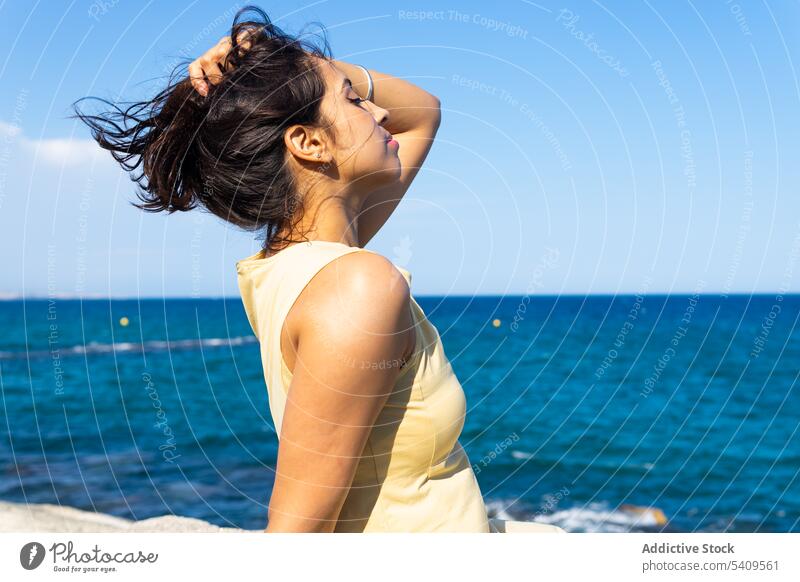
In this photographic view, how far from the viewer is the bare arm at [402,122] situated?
2297 millimetres

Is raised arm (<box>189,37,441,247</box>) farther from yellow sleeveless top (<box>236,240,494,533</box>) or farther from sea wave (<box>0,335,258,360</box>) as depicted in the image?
sea wave (<box>0,335,258,360</box>)

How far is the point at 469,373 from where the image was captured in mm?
26625

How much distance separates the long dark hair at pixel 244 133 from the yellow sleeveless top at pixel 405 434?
0.17 metres

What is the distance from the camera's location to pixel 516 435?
16125mm

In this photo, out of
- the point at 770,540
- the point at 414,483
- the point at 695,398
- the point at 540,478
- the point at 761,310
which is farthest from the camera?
the point at 761,310

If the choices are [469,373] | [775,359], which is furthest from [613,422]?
[775,359]

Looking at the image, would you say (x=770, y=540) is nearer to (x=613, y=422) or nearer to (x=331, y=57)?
(x=331, y=57)

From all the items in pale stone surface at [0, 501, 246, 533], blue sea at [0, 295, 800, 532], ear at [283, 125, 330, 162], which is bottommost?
blue sea at [0, 295, 800, 532]

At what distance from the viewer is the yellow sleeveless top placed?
1551 millimetres

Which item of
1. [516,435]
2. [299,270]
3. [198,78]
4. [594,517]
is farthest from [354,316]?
[516,435]

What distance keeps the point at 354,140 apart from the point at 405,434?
0.65m

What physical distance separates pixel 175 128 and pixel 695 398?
24.0 meters

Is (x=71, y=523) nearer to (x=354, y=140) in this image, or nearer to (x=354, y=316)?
(x=354, y=140)

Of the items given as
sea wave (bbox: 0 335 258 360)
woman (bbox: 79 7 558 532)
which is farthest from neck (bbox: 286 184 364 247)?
sea wave (bbox: 0 335 258 360)
